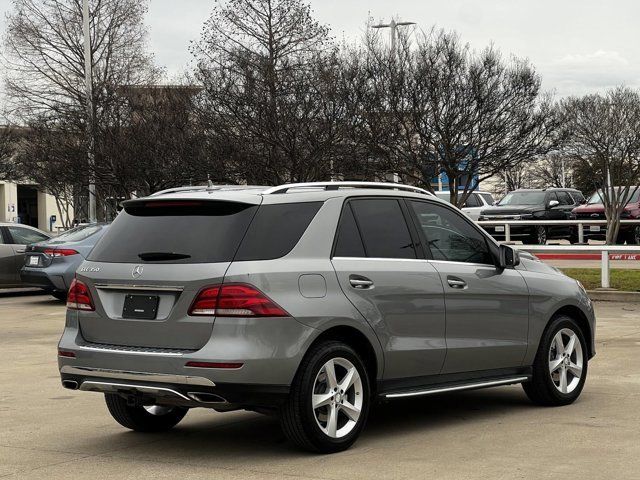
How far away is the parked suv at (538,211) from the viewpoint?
32.7 metres

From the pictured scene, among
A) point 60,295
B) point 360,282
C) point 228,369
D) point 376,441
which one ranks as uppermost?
point 360,282

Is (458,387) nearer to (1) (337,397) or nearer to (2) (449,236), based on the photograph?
(2) (449,236)

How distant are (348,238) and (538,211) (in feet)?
98.6

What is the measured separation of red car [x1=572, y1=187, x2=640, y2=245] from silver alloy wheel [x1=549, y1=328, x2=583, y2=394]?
80.0ft

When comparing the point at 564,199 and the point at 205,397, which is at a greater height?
the point at 564,199

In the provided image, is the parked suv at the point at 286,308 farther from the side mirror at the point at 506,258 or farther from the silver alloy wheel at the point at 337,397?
the side mirror at the point at 506,258

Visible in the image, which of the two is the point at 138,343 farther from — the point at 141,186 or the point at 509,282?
the point at 141,186

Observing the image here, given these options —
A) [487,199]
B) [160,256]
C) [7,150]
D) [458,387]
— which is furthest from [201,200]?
[7,150]

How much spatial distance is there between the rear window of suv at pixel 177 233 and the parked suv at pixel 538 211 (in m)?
25.1

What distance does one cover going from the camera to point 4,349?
45.3 feet

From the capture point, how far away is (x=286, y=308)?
690 cm

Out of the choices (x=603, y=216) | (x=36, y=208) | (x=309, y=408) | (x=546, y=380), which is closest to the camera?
(x=309, y=408)

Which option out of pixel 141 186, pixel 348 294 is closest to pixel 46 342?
pixel 348 294

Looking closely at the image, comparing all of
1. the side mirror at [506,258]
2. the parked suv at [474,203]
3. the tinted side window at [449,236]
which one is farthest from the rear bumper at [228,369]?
the parked suv at [474,203]
